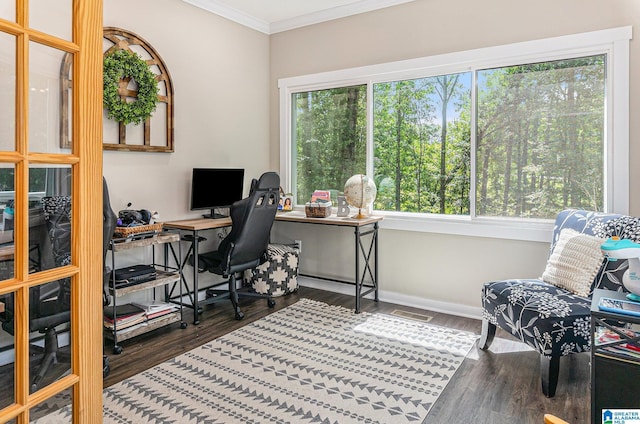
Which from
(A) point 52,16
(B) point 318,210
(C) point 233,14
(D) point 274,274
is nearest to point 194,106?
(C) point 233,14

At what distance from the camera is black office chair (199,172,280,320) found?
338 centimetres

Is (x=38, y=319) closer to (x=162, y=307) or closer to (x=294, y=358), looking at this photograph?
(x=294, y=358)

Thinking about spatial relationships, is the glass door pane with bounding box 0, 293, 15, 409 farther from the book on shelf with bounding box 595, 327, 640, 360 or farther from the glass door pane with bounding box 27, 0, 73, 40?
the book on shelf with bounding box 595, 327, 640, 360

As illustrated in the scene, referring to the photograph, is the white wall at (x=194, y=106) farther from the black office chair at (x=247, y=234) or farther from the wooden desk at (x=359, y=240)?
the wooden desk at (x=359, y=240)

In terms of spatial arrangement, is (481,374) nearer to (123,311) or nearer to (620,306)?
(620,306)

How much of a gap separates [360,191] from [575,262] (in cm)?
180

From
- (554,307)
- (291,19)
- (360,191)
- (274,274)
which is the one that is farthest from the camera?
(291,19)

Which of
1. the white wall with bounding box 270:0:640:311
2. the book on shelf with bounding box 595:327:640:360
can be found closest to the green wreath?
the white wall with bounding box 270:0:640:311

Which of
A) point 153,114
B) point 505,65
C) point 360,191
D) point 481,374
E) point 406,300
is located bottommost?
point 481,374

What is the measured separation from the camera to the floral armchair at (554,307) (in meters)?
2.29

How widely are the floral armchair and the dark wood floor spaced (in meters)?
0.14

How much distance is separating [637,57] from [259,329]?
3.30m

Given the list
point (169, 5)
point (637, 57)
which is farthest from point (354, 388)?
point (169, 5)

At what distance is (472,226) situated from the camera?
3.57 metres
